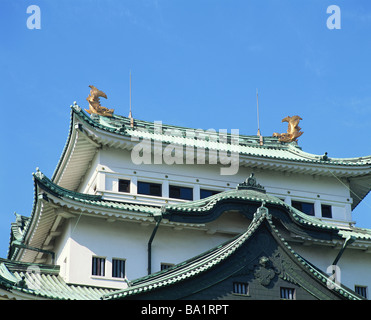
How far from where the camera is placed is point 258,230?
29500 millimetres

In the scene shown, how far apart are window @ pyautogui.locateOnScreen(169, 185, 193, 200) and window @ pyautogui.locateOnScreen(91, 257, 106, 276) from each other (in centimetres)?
517

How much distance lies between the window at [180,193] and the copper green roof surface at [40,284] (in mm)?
6556

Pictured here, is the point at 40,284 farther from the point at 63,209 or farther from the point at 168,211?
the point at 168,211

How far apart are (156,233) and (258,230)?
6.07 meters

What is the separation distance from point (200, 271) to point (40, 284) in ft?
22.2

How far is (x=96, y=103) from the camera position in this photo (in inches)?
1523

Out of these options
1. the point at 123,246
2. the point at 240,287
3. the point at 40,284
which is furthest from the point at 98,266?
the point at 240,287

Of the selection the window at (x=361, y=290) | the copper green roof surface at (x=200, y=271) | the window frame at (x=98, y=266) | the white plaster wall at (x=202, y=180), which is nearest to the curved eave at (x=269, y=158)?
the white plaster wall at (x=202, y=180)

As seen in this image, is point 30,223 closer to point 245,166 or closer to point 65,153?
point 65,153

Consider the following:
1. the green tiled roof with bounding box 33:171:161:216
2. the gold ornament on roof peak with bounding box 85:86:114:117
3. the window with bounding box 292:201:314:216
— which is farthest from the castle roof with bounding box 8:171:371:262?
the gold ornament on roof peak with bounding box 85:86:114:117

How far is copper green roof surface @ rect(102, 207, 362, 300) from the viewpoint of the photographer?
90.0 ft

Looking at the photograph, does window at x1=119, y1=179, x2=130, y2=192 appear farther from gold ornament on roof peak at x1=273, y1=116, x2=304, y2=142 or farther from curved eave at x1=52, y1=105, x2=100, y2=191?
gold ornament on roof peak at x1=273, y1=116, x2=304, y2=142

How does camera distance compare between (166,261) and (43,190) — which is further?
(166,261)
